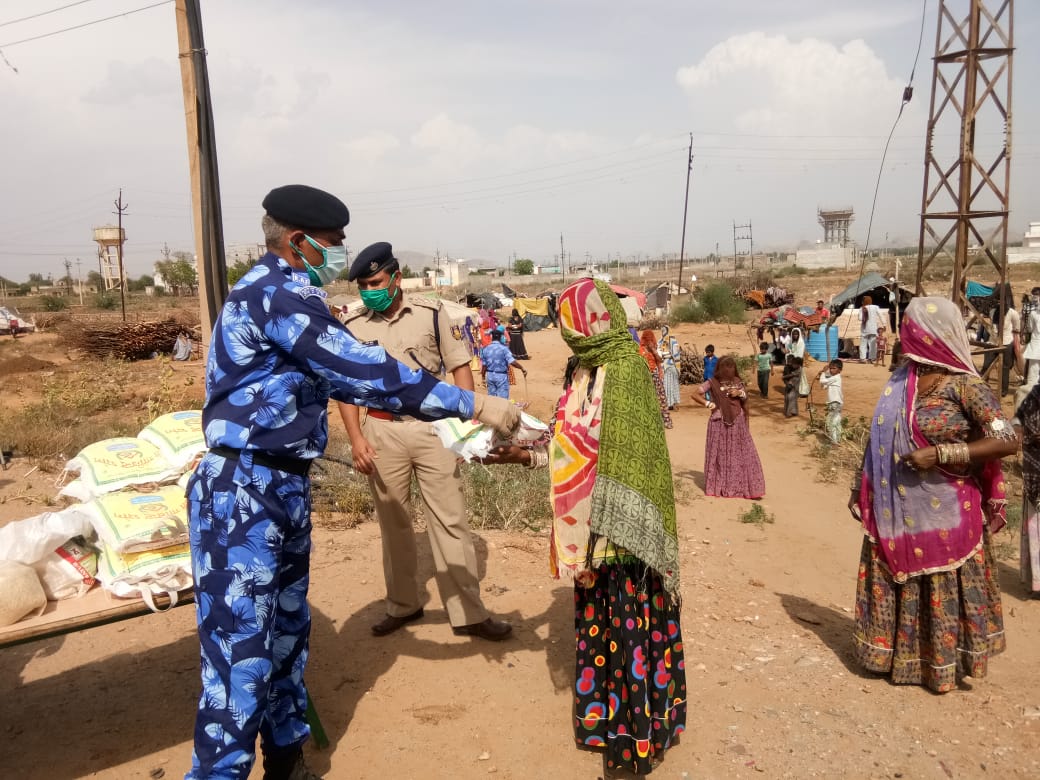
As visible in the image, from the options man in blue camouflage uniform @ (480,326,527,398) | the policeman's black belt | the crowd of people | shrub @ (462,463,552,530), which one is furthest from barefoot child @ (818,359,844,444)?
the policeman's black belt

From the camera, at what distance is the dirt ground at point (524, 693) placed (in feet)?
9.77

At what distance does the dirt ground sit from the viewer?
2.98 metres

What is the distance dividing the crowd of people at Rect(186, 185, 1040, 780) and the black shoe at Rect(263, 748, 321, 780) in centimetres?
1

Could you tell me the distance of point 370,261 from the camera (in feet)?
12.3

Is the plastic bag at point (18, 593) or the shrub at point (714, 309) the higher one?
the shrub at point (714, 309)

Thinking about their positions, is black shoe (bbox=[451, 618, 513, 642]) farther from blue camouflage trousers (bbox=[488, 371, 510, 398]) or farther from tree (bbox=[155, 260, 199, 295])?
tree (bbox=[155, 260, 199, 295])

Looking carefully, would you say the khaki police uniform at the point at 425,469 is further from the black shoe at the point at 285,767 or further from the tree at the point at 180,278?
the tree at the point at 180,278

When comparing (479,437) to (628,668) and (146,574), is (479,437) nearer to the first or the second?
(628,668)

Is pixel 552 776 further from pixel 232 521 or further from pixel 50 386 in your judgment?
pixel 50 386

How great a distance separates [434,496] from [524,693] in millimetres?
1091

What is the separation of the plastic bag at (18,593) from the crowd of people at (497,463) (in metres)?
0.71

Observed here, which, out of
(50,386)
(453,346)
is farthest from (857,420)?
(50,386)

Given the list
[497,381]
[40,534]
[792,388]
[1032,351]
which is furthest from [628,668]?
[1032,351]

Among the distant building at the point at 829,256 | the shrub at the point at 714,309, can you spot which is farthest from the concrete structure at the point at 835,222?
the shrub at the point at 714,309
